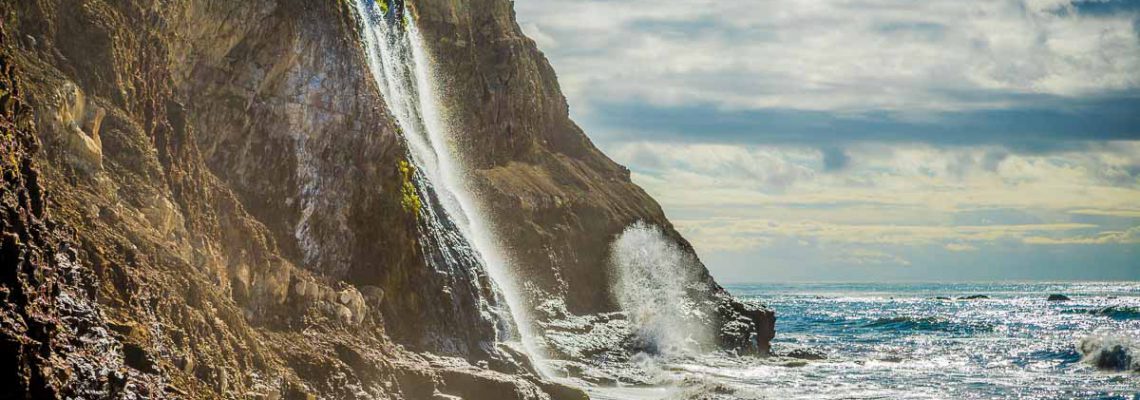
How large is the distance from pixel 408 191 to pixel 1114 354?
36877 mm

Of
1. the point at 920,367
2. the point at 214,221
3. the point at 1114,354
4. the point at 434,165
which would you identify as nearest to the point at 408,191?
the point at 434,165

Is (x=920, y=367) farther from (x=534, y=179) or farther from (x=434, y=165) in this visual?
(x=434, y=165)

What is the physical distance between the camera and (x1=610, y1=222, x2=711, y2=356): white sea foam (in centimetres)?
4988

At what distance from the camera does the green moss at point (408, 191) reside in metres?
30.0

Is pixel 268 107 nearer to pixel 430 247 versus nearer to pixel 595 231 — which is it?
pixel 430 247

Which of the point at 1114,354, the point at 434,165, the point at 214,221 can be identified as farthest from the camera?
the point at 1114,354

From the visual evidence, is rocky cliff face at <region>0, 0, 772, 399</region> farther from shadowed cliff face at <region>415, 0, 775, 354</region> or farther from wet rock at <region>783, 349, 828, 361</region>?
wet rock at <region>783, 349, 828, 361</region>

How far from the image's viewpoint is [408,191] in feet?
99.6

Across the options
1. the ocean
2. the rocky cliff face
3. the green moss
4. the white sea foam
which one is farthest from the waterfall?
the white sea foam

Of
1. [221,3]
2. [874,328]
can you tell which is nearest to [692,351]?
[221,3]

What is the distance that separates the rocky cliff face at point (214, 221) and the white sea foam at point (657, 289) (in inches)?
750

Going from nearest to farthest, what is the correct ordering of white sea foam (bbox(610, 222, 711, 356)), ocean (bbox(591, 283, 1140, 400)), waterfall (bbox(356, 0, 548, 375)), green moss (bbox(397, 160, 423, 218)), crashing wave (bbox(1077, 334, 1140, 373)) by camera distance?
green moss (bbox(397, 160, 423, 218)) < waterfall (bbox(356, 0, 548, 375)) < ocean (bbox(591, 283, 1140, 400)) < white sea foam (bbox(610, 222, 711, 356)) < crashing wave (bbox(1077, 334, 1140, 373))

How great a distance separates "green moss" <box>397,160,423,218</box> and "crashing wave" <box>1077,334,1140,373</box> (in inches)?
1380

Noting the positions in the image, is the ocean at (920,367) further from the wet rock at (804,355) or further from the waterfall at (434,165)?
the waterfall at (434,165)
